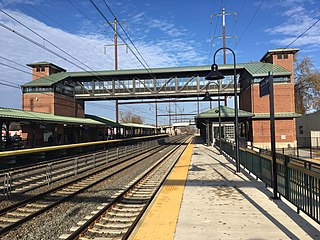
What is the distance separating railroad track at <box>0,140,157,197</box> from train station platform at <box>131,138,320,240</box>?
17.5ft

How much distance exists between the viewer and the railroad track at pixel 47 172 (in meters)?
9.41

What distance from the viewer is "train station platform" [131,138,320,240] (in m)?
4.95

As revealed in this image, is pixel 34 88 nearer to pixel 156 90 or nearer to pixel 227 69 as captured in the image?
pixel 156 90

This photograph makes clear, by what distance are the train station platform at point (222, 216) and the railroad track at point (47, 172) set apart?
5.32 m

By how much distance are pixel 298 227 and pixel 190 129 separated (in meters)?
195

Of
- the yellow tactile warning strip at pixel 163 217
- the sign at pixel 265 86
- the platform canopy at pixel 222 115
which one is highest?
the platform canopy at pixel 222 115

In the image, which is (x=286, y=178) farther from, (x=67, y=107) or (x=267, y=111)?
(x=67, y=107)

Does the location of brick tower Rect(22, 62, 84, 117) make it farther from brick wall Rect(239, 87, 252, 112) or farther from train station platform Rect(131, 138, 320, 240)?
train station platform Rect(131, 138, 320, 240)

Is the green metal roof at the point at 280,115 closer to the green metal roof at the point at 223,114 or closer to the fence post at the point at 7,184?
the green metal roof at the point at 223,114

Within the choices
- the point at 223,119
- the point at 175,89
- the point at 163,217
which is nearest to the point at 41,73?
the point at 175,89

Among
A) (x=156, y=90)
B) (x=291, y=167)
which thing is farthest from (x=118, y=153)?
(x=156, y=90)

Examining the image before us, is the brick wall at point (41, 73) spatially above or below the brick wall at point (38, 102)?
above

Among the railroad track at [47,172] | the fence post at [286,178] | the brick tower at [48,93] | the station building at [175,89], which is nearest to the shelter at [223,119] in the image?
the station building at [175,89]

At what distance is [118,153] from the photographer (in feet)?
69.5
